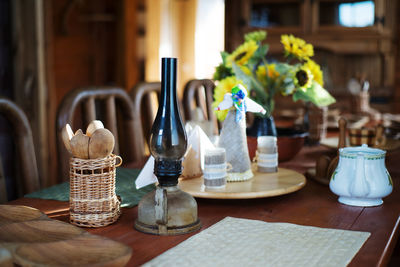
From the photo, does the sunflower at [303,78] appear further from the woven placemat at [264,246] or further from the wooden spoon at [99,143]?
the wooden spoon at [99,143]

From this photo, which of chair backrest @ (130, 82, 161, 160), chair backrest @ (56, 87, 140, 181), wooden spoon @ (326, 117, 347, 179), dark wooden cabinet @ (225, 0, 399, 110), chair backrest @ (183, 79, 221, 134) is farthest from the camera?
dark wooden cabinet @ (225, 0, 399, 110)

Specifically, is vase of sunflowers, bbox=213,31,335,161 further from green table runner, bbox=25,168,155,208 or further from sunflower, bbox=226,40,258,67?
green table runner, bbox=25,168,155,208

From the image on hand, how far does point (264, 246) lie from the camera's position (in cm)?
70

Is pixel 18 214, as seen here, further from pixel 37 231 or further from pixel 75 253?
pixel 75 253

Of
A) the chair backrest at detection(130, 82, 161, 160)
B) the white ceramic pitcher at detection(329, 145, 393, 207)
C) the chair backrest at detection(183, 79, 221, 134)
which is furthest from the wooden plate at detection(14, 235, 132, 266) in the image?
the chair backrest at detection(183, 79, 221, 134)

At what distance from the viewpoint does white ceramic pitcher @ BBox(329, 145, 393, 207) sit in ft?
3.01

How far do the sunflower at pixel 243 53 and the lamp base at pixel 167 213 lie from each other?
599 mm

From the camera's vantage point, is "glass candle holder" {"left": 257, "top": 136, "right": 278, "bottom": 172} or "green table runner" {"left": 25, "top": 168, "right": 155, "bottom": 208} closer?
"green table runner" {"left": 25, "top": 168, "right": 155, "bottom": 208}

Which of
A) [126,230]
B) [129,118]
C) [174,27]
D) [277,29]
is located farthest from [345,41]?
[126,230]

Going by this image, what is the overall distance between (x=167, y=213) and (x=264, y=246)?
0.15 meters

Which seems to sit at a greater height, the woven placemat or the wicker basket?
the wicker basket

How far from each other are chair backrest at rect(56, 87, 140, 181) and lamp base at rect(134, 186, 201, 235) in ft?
1.62

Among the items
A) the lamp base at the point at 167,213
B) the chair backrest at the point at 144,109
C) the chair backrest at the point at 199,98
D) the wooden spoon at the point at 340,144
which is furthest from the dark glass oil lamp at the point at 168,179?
the chair backrest at the point at 199,98

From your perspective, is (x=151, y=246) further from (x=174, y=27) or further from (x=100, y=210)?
(x=174, y=27)
